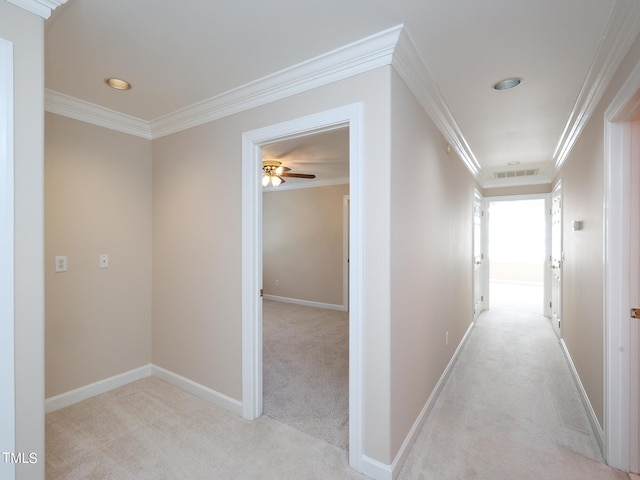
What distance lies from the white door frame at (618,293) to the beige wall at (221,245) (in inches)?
53.3

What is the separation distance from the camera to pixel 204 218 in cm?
269

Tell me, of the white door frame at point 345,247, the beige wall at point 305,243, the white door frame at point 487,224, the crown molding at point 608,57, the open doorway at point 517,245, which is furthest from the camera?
the open doorway at point 517,245

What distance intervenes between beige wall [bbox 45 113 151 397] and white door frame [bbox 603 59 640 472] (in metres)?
3.55

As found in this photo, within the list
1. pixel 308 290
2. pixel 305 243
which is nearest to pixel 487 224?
pixel 305 243

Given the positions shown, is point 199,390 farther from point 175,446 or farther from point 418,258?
point 418,258

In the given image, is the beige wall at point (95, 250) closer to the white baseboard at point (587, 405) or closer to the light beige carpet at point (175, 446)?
the light beige carpet at point (175, 446)

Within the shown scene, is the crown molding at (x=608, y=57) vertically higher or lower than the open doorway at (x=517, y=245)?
higher

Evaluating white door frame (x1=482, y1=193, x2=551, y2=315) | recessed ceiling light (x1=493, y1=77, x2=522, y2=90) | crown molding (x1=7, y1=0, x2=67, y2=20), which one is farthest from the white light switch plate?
white door frame (x1=482, y1=193, x2=551, y2=315)

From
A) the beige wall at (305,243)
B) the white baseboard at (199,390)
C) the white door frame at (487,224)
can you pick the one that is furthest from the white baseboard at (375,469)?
the white door frame at (487,224)

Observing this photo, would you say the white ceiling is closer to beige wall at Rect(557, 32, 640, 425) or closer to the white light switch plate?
beige wall at Rect(557, 32, 640, 425)

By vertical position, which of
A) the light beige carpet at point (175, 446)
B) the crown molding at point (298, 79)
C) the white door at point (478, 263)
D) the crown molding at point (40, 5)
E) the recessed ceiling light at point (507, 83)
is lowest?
the light beige carpet at point (175, 446)

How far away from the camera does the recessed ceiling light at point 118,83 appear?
7.27 ft

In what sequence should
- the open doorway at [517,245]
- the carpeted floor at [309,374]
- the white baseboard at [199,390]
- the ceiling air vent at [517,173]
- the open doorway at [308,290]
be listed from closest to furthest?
the carpeted floor at [309,374], the white baseboard at [199,390], the open doorway at [308,290], the ceiling air vent at [517,173], the open doorway at [517,245]

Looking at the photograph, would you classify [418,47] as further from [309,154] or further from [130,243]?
[130,243]
